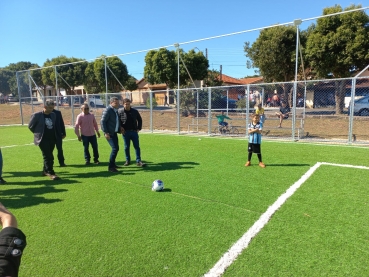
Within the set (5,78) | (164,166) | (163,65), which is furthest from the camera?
(163,65)

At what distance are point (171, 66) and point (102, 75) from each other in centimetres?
1140

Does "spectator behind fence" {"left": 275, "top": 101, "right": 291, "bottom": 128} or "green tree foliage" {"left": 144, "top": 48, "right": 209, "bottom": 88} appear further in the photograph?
"green tree foliage" {"left": 144, "top": 48, "right": 209, "bottom": 88}

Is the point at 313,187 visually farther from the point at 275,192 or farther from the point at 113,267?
the point at 113,267

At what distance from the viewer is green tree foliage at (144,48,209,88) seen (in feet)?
96.9

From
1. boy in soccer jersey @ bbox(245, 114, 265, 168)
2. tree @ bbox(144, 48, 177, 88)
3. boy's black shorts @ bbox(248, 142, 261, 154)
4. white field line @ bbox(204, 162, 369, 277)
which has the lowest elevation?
white field line @ bbox(204, 162, 369, 277)

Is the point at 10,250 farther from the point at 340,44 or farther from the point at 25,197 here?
the point at 340,44

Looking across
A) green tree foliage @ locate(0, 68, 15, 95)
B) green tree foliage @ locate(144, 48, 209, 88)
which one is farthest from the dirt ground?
green tree foliage @ locate(144, 48, 209, 88)

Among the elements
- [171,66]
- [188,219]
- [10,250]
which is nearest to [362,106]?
[188,219]

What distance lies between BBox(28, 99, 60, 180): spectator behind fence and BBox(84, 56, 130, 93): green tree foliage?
30.4 m

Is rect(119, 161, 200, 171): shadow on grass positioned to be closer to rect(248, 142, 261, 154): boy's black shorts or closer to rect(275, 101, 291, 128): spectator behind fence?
rect(248, 142, 261, 154): boy's black shorts

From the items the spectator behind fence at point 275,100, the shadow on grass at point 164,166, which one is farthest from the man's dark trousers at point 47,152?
the spectator behind fence at point 275,100

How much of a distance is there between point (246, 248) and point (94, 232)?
6.37 feet

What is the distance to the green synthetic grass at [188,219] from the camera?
8.96 feet

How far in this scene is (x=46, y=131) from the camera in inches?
235
